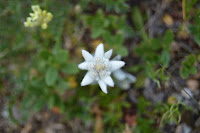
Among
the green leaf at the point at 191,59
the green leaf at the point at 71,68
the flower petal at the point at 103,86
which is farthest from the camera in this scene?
the green leaf at the point at 71,68

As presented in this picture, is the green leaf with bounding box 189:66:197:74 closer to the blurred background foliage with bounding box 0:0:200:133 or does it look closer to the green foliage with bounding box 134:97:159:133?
the blurred background foliage with bounding box 0:0:200:133

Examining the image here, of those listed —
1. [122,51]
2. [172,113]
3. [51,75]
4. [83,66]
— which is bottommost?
[172,113]

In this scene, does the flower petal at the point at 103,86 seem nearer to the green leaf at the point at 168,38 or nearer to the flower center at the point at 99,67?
the flower center at the point at 99,67

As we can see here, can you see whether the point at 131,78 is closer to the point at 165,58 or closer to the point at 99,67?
the point at 165,58

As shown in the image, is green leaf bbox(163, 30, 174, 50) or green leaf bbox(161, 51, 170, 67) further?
green leaf bbox(161, 51, 170, 67)

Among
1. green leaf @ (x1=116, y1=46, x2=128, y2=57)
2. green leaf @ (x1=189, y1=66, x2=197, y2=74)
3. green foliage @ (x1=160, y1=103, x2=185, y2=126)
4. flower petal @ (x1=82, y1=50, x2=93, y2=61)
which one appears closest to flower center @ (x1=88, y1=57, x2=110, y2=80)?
flower petal @ (x1=82, y1=50, x2=93, y2=61)

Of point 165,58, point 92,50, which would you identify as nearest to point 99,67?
point 165,58

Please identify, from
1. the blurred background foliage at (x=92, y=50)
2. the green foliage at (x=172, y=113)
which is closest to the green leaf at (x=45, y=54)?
the blurred background foliage at (x=92, y=50)

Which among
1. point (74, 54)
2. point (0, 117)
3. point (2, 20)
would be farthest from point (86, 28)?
point (0, 117)

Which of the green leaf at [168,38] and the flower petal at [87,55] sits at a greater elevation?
the green leaf at [168,38]
